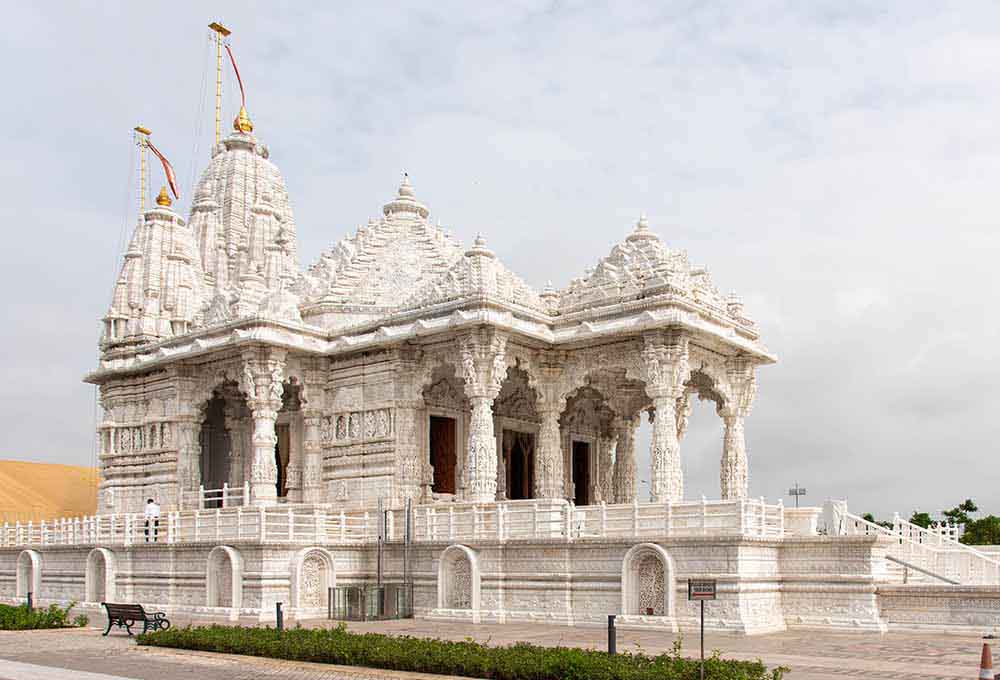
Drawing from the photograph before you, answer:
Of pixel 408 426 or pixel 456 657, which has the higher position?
pixel 408 426

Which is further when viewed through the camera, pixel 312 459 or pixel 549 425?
pixel 312 459

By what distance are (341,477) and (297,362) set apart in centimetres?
294

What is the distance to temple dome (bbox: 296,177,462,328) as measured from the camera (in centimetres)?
2794

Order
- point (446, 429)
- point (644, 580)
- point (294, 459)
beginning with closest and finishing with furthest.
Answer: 1. point (644, 580)
2. point (446, 429)
3. point (294, 459)

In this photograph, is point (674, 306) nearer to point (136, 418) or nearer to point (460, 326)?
point (460, 326)

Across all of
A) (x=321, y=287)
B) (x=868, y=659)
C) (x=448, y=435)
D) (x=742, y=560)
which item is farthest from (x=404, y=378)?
(x=868, y=659)

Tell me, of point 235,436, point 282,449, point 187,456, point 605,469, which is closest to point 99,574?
point 187,456

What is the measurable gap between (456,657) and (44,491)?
58119 mm

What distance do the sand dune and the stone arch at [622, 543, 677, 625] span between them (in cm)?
4380

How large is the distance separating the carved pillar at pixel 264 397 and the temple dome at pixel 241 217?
559cm

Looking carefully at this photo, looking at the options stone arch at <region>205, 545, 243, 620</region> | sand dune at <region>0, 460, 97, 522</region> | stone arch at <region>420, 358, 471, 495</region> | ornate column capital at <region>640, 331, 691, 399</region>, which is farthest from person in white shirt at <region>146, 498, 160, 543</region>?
sand dune at <region>0, 460, 97, 522</region>

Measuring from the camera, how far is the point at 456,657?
13.1m

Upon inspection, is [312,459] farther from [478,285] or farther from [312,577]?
[478,285]

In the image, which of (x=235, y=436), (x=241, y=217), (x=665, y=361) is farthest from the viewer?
(x=241, y=217)
